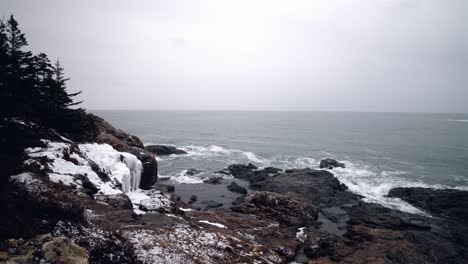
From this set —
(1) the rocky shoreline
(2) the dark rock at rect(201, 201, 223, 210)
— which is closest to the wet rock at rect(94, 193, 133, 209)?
(1) the rocky shoreline

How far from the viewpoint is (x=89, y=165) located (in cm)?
1948

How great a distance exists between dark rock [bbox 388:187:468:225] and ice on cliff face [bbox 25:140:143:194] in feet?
115

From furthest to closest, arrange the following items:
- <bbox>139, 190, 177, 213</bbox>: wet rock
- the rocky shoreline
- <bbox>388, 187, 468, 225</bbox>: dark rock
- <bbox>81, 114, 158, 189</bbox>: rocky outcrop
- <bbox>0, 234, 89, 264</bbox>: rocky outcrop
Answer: <bbox>388, 187, 468, 225</bbox>: dark rock, <bbox>81, 114, 158, 189</bbox>: rocky outcrop, <bbox>139, 190, 177, 213</bbox>: wet rock, the rocky shoreline, <bbox>0, 234, 89, 264</bbox>: rocky outcrop

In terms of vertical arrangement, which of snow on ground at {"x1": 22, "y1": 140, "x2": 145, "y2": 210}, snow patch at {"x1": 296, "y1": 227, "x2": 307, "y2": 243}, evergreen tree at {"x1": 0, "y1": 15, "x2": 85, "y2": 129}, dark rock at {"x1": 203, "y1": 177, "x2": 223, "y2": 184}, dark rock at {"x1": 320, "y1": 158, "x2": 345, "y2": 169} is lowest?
dark rock at {"x1": 203, "y1": 177, "x2": 223, "y2": 184}

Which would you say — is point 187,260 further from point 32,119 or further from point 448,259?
point 448,259

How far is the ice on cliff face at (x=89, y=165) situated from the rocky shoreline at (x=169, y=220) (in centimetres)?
10

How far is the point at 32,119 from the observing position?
65.1 feet

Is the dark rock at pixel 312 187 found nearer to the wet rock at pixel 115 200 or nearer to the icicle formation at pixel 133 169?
the icicle formation at pixel 133 169

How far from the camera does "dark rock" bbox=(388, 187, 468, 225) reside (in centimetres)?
2925

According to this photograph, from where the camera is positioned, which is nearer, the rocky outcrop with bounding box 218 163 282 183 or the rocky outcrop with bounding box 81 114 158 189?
the rocky outcrop with bounding box 81 114 158 189

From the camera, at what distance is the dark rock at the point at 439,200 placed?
29.2 m

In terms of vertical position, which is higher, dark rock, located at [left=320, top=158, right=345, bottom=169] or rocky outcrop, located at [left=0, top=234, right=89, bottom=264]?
rocky outcrop, located at [left=0, top=234, right=89, bottom=264]

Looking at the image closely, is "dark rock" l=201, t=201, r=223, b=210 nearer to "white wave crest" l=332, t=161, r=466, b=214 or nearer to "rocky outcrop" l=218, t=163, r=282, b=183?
"rocky outcrop" l=218, t=163, r=282, b=183

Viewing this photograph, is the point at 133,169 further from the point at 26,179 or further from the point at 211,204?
the point at 26,179
